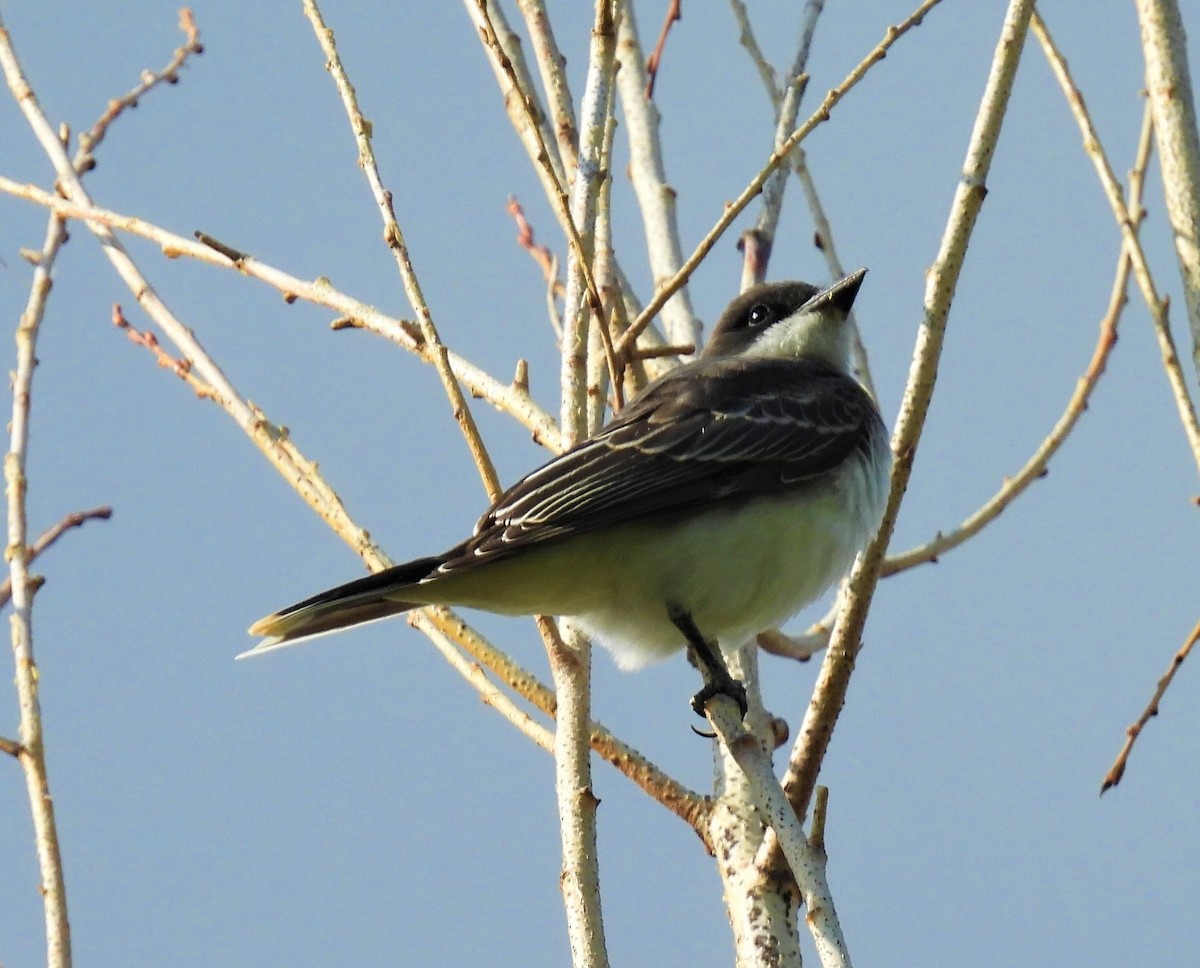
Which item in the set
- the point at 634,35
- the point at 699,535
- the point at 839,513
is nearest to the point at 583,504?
the point at 699,535

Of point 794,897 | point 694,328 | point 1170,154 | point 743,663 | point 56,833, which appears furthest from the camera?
point 694,328

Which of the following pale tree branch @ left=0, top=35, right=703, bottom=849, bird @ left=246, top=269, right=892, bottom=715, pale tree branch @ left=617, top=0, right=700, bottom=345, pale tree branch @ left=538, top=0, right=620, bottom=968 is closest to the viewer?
pale tree branch @ left=538, top=0, right=620, bottom=968

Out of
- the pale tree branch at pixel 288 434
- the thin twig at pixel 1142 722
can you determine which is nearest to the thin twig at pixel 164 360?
the pale tree branch at pixel 288 434

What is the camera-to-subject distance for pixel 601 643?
5738 millimetres

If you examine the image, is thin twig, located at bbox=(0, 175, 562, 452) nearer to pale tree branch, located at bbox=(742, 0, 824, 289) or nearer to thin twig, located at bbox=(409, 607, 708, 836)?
thin twig, located at bbox=(409, 607, 708, 836)

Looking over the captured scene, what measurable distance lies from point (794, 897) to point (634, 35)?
398cm

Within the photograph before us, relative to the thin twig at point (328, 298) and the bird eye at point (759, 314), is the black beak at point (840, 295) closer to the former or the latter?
the bird eye at point (759, 314)

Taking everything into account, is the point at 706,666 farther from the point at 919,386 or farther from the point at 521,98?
the point at 521,98

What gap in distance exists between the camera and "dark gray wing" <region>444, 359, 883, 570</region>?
5129 millimetres

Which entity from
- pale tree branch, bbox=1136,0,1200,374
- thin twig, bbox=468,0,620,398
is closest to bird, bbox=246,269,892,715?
thin twig, bbox=468,0,620,398

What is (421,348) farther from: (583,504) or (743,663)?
(743,663)

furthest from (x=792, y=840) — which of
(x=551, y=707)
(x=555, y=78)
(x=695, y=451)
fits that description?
(x=555, y=78)

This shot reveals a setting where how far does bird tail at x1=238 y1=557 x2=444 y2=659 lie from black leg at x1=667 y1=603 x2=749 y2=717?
37.5 inches

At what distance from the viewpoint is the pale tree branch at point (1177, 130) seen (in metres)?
4.34
